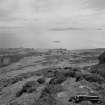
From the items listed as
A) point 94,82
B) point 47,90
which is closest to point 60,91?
point 47,90

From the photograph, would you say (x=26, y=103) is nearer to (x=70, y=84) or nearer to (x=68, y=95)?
(x=68, y=95)

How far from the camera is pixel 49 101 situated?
56.7ft

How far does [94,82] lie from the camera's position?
23.4 m

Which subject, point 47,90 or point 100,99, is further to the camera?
point 47,90

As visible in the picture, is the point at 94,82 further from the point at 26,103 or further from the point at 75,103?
the point at 26,103

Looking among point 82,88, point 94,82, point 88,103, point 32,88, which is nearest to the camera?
point 88,103

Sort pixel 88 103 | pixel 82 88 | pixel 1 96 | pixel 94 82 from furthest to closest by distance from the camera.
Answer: pixel 1 96, pixel 94 82, pixel 82 88, pixel 88 103

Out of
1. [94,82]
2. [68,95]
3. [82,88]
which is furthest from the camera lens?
[94,82]

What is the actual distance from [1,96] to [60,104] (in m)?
13.5

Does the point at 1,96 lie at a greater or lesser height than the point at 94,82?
lesser

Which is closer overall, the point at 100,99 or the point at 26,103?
the point at 100,99

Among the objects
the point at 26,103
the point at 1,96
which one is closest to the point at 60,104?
the point at 26,103

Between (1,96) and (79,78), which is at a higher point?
(79,78)

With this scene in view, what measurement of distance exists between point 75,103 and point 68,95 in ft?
9.09
